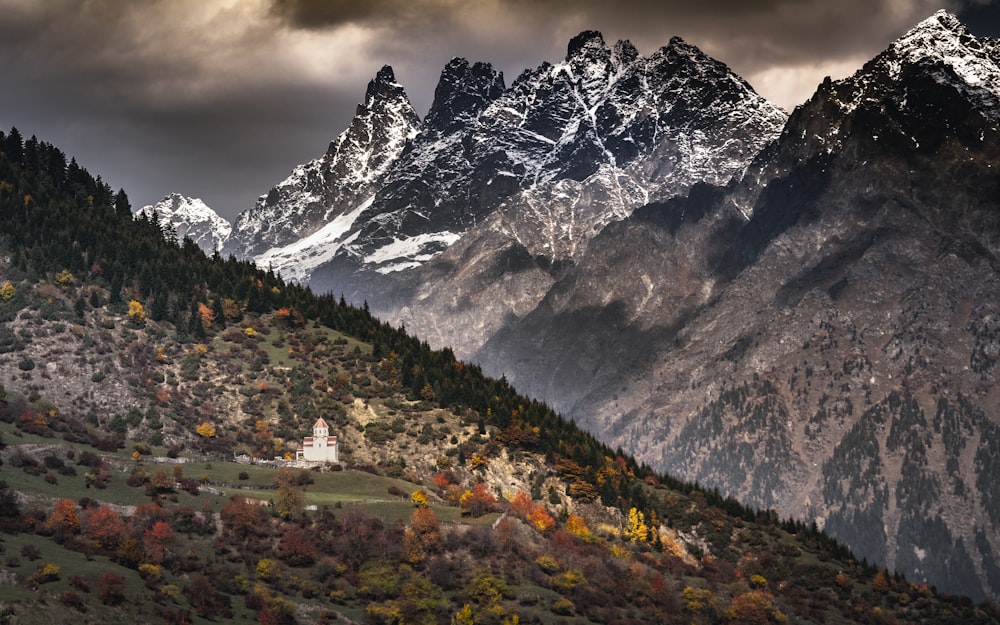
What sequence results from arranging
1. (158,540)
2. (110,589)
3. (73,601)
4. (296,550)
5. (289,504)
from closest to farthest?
(73,601) → (110,589) → (158,540) → (296,550) → (289,504)

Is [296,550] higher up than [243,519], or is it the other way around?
[243,519]

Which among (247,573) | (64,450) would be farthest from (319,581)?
(64,450)

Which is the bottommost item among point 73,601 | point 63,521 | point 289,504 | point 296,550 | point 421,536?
point 73,601

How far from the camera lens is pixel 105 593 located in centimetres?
12900

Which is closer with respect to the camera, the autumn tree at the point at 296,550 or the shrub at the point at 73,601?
the shrub at the point at 73,601

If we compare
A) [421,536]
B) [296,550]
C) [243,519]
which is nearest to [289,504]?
[243,519]

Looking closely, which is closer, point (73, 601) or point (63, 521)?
point (73, 601)

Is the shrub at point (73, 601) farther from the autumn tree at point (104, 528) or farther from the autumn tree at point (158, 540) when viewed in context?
the autumn tree at point (104, 528)

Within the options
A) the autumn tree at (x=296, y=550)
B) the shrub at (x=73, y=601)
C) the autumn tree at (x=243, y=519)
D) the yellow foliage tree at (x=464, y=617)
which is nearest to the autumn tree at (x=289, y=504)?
the autumn tree at (x=243, y=519)

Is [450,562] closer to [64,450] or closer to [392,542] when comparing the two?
[392,542]

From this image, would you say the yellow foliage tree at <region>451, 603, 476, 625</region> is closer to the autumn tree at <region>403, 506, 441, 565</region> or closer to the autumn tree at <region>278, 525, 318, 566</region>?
the autumn tree at <region>403, 506, 441, 565</region>

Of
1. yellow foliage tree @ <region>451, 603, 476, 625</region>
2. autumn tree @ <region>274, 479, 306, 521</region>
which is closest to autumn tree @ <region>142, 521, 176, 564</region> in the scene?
autumn tree @ <region>274, 479, 306, 521</region>

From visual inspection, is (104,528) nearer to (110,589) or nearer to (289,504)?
(110,589)

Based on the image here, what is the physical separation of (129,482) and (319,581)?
125 ft
